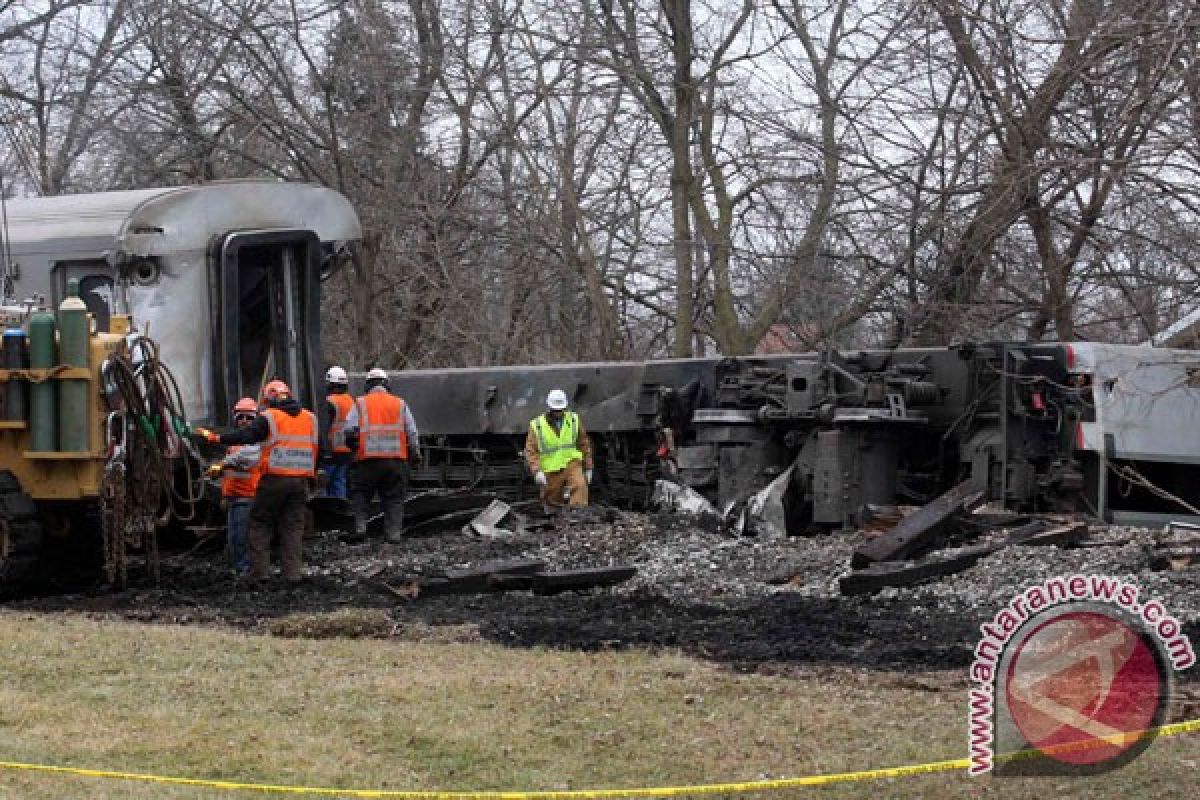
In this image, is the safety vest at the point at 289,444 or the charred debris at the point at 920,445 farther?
the charred debris at the point at 920,445

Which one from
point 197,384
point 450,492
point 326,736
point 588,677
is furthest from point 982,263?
point 326,736

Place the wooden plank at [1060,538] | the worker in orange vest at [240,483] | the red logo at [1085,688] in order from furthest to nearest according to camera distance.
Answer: the worker in orange vest at [240,483]
the wooden plank at [1060,538]
the red logo at [1085,688]

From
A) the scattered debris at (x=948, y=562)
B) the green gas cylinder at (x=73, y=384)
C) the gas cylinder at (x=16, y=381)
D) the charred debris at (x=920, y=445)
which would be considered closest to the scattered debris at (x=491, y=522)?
the charred debris at (x=920, y=445)

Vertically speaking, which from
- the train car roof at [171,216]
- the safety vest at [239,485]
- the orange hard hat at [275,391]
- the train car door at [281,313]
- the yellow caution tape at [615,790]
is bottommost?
the yellow caution tape at [615,790]

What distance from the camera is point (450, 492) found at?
1825 cm

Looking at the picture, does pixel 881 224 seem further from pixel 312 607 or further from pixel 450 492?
pixel 312 607

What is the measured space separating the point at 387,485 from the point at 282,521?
2.50m

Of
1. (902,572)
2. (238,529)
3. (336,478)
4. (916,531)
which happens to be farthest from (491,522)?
(902,572)

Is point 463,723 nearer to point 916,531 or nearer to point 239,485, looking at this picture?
point 916,531

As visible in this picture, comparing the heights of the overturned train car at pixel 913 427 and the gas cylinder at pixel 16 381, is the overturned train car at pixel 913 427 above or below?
below

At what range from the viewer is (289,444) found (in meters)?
13.9

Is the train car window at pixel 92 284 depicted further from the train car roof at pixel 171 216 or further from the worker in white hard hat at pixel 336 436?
the worker in white hard hat at pixel 336 436

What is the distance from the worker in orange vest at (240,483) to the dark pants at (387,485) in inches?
64.1

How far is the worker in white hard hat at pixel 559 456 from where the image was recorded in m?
17.8
